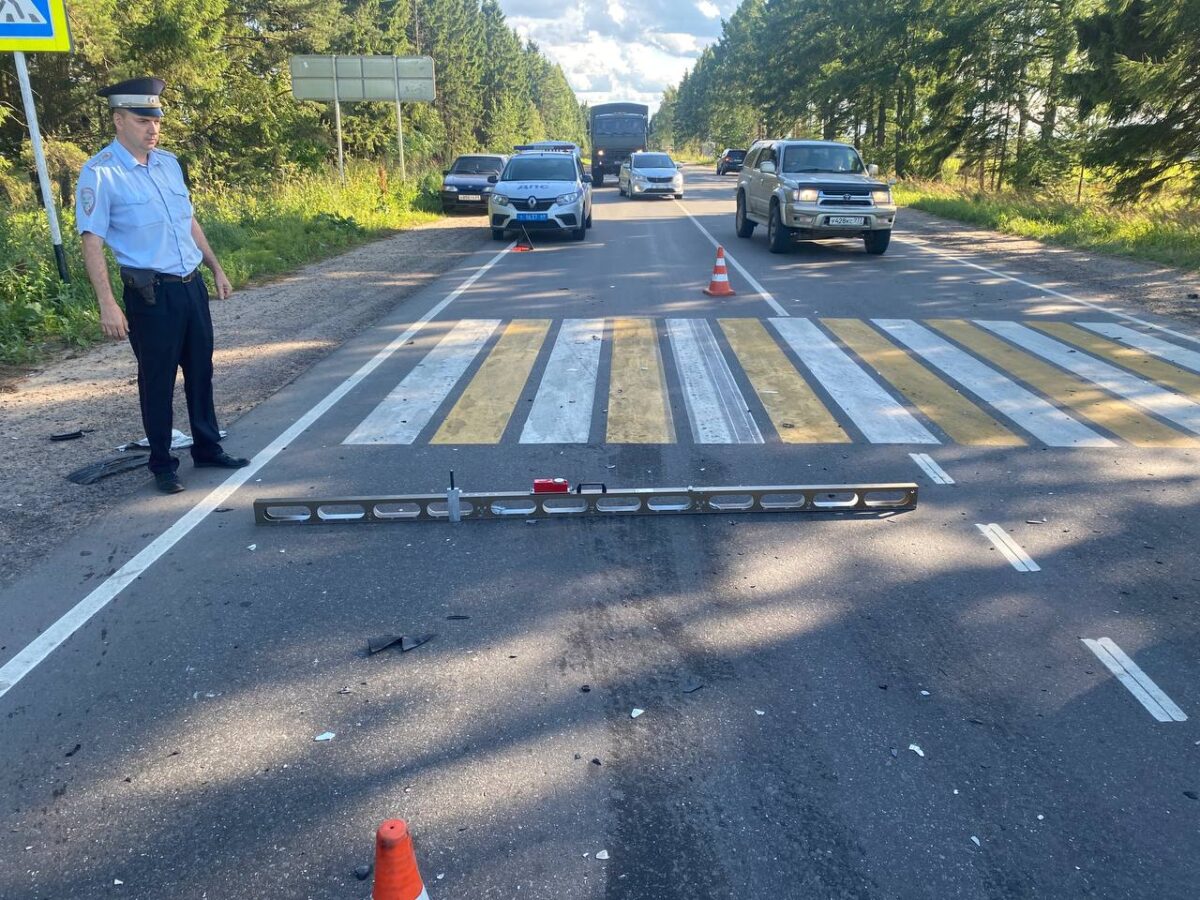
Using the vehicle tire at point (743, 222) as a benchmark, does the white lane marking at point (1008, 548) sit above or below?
below

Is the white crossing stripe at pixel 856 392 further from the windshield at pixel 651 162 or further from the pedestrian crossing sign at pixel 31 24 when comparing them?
the windshield at pixel 651 162

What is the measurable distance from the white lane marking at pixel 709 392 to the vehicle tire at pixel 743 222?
9687 mm

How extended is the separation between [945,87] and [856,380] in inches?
1235

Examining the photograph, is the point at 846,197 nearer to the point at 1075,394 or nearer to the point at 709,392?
the point at 1075,394

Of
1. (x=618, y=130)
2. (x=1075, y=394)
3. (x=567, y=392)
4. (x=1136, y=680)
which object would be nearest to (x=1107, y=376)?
(x=1075, y=394)

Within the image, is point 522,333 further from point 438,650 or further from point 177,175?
point 438,650

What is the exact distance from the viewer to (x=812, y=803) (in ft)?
9.39

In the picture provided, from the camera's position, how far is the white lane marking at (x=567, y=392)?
646 cm

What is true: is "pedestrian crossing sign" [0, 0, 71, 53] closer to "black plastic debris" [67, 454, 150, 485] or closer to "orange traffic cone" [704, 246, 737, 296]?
"black plastic debris" [67, 454, 150, 485]

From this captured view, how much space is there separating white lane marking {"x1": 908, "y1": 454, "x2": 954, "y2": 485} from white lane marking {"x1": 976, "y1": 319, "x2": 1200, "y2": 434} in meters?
2.21

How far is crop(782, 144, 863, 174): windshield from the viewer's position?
1638 centimetres

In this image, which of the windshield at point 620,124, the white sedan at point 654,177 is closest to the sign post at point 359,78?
the white sedan at point 654,177

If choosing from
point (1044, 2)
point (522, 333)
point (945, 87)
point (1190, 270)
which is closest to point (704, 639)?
point (522, 333)

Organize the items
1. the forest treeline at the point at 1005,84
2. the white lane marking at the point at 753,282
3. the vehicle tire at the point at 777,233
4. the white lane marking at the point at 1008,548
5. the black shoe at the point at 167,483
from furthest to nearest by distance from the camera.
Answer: the forest treeline at the point at 1005,84, the vehicle tire at the point at 777,233, the white lane marking at the point at 753,282, the black shoe at the point at 167,483, the white lane marking at the point at 1008,548
